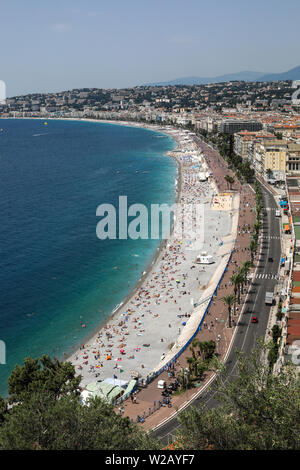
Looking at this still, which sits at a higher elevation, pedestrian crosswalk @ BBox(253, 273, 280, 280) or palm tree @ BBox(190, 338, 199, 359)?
pedestrian crosswalk @ BBox(253, 273, 280, 280)

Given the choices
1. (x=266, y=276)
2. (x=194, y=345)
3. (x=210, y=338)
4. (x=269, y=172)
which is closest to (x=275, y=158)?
(x=269, y=172)

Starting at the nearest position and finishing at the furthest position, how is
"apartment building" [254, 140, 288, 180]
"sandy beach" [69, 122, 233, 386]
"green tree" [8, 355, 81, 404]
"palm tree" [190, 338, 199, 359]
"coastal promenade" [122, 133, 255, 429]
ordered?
"green tree" [8, 355, 81, 404]
"coastal promenade" [122, 133, 255, 429]
"palm tree" [190, 338, 199, 359]
"sandy beach" [69, 122, 233, 386]
"apartment building" [254, 140, 288, 180]

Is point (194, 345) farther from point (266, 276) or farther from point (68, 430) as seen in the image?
point (68, 430)

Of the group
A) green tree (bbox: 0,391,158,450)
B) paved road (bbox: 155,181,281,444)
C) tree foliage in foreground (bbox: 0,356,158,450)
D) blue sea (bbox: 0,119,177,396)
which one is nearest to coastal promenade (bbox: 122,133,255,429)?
paved road (bbox: 155,181,281,444)

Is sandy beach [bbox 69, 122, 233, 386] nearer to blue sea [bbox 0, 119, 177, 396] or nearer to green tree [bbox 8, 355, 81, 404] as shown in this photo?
blue sea [bbox 0, 119, 177, 396]

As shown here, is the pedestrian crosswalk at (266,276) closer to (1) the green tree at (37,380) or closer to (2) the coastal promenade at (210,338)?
(2) the coastal promenade at (210,338)

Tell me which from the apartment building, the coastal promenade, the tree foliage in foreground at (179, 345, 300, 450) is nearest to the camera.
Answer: the tree foliage in foreground at (179, 345, 300, 450)

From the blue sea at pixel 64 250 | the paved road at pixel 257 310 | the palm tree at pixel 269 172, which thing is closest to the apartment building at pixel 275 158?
the palm tree at pixel 269 172
